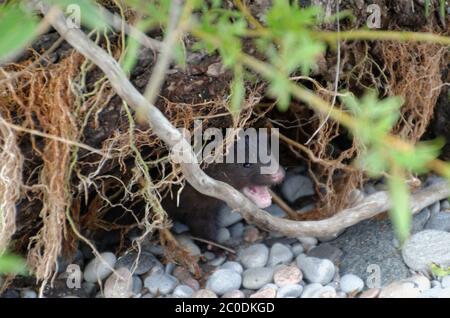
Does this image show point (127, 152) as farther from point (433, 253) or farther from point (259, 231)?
point (433, 253)

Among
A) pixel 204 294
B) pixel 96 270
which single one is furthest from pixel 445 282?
pixel 96 270

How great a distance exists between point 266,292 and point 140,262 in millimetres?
618

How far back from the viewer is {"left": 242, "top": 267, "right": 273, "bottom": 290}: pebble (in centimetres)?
250

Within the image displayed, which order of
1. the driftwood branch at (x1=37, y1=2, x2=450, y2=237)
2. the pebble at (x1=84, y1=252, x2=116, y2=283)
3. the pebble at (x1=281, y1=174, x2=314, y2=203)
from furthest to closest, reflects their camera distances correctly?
the pebble at (x1=281, y1=174, x2=314, y2=203)
the pebble at (x1=84, y1=252, x2=116, y2=283)
the driftwood branch at (x1=37, y1=2, x2=450, y2=237)

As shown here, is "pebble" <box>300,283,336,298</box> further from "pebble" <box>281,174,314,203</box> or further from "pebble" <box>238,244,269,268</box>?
"pebble" <box>281,174,314,203</box>

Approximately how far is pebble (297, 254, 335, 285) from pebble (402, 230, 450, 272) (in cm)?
32

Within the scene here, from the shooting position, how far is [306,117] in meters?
3.01

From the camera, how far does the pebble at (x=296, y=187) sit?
3.31 meters

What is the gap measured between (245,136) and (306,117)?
0.32m

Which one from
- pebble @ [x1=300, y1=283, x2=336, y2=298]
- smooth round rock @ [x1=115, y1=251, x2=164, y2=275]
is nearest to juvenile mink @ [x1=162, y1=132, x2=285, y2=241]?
smooth round rock @ [x1=115, y1=251, x2=164, y2=275]

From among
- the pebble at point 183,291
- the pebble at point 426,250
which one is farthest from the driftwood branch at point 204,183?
the pebble at point 183,291

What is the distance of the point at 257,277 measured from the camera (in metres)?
2.53

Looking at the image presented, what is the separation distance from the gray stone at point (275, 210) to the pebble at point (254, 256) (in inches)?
13.6
